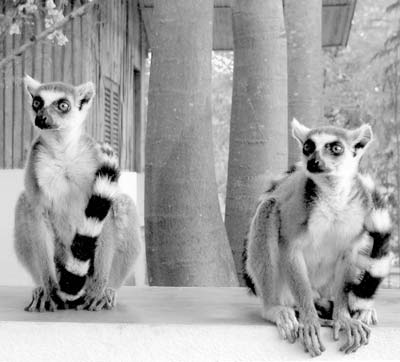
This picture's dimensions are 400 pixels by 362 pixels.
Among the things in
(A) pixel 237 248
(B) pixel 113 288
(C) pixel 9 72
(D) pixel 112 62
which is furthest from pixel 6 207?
(B) pixel 113 288

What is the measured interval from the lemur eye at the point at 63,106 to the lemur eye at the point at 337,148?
1.11 meters

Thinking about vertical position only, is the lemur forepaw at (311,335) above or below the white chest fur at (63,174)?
below

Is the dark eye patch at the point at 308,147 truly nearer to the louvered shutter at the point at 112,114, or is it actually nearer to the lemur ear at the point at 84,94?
the lemur ear at the point at 84,94

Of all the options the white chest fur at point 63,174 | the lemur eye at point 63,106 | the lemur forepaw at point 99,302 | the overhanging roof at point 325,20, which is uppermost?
the overhanging roof at point 325,20

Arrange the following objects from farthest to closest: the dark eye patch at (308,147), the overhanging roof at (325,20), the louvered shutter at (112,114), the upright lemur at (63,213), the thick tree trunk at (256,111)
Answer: the overhanging roof at (325,20)
the louvered shutter at (112,114)
the thick tree trunk at (256,111)
the upright lemur at (63,213)
the dark eye patch at (308,147)

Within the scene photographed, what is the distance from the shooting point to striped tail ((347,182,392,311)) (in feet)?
8.23

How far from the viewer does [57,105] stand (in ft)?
9.87

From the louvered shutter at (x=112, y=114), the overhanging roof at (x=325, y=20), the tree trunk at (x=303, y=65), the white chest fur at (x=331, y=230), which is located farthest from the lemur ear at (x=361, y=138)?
the louvered shutter at (x=112, y=114)

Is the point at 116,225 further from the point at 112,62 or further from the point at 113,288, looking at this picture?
the point at 112,62

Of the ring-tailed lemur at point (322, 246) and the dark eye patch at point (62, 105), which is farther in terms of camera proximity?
the dark eye patch at point (62, 105)

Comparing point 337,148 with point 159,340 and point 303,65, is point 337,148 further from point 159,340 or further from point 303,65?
point 303,65

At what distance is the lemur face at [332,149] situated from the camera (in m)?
2.68

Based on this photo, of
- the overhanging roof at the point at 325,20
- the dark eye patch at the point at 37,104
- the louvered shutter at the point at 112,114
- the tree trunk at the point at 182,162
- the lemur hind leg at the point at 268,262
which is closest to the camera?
the lemur hind leg at the point at 268,262

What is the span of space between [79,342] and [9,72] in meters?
3.90
